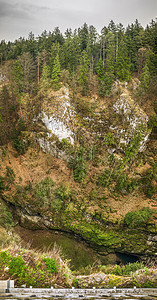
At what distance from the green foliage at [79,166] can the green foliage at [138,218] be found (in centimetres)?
718

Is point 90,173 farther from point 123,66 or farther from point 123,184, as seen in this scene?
point 123,66

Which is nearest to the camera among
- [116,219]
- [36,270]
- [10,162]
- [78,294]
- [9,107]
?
[78,294]

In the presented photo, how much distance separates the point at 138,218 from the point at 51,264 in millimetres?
14097

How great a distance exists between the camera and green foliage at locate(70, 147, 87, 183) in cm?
2274

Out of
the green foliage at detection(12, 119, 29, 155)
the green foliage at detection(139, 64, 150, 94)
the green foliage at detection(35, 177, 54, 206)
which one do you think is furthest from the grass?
the green foliage at detection(139, 64, 150, 94)

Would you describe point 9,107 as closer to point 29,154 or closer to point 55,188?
point 29,154

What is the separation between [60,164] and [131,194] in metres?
10.3

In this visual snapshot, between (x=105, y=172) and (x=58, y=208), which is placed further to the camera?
(x=105, y=172)

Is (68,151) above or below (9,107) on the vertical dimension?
below

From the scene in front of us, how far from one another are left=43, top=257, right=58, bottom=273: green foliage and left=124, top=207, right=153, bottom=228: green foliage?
13825mm

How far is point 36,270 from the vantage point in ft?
19.5

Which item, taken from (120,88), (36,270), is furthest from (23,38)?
(36,270)

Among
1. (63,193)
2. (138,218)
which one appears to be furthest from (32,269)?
(63,193)

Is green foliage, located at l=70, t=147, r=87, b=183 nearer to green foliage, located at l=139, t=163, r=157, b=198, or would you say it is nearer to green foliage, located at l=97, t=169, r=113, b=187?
green foliage, located at l=97, t=169, r=113, b=187
